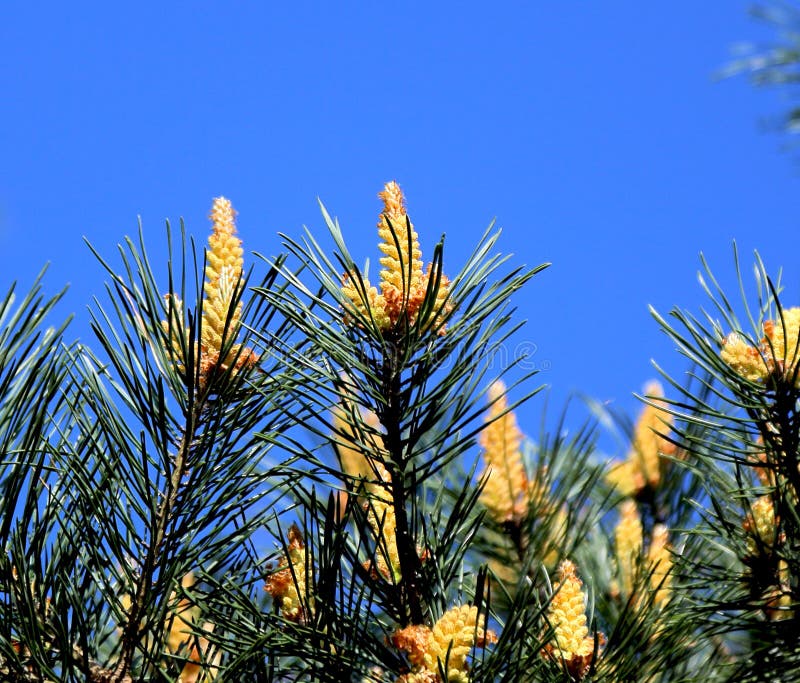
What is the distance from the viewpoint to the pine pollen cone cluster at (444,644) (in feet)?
2.99

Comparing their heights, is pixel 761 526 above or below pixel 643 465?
below

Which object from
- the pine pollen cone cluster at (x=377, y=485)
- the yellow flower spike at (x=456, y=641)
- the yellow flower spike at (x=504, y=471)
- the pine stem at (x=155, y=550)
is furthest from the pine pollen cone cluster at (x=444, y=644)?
the yellow flower spike at (x=504, y=471)

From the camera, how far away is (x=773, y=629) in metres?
1.13

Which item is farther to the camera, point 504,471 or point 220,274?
point 504,471

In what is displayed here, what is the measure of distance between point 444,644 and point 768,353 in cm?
46

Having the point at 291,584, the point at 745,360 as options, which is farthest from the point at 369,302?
the point at 745,360

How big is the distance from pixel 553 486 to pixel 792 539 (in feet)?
3.41

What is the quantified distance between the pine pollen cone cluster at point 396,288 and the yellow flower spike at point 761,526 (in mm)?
477

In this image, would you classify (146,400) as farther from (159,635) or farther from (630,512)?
(630,512)

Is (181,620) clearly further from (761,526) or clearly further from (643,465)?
(643,465)

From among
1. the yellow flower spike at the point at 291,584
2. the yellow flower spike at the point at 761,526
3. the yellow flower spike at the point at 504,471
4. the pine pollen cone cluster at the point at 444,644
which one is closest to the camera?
the pine pollen cone cluster at the point at 444,644

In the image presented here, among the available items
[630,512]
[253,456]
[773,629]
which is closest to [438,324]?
[253,456]

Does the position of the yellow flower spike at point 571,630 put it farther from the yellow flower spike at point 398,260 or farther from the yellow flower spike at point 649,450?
the yellow flower spike at point 649,450

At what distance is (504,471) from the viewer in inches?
→ 79.4
